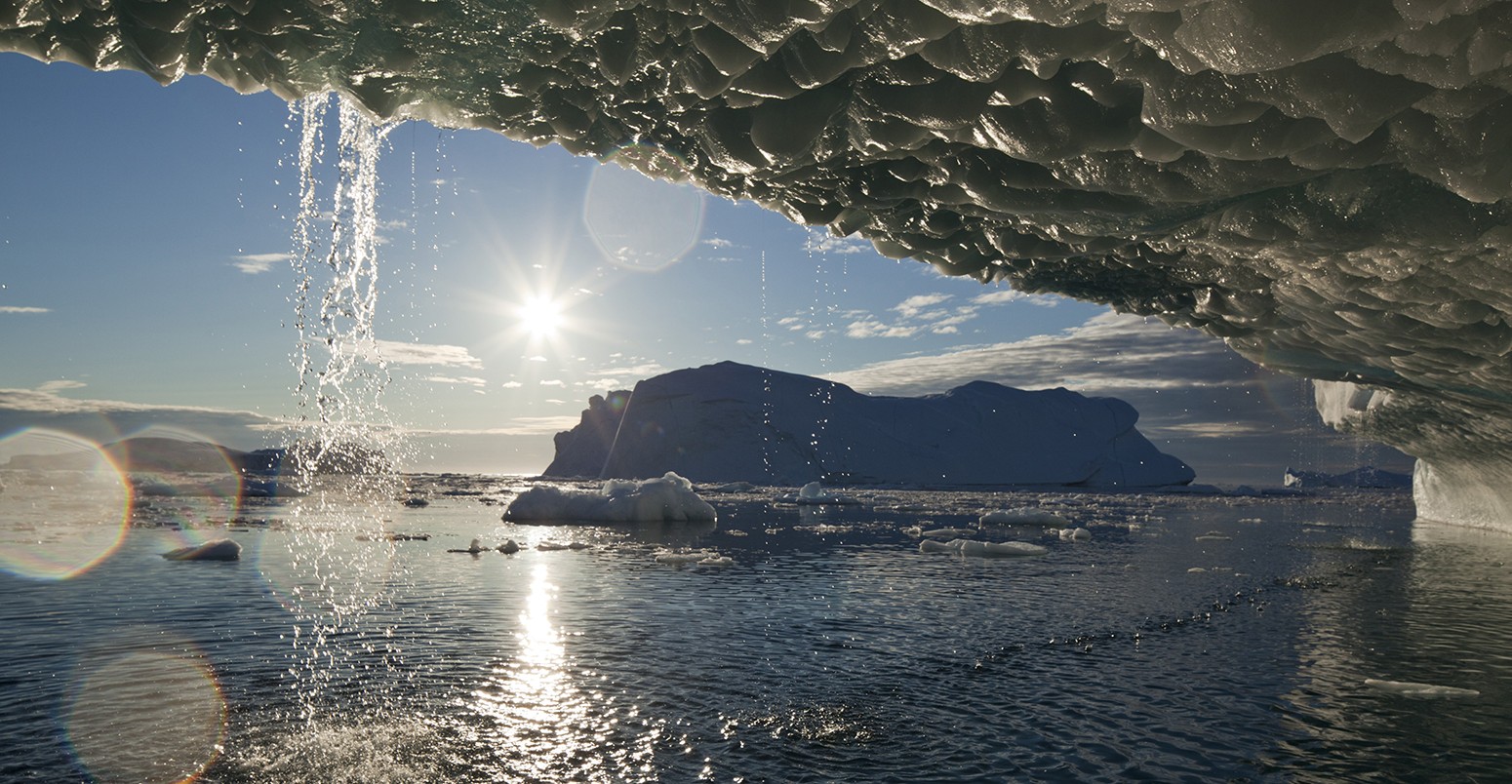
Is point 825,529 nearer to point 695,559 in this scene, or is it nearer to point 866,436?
point 695,559

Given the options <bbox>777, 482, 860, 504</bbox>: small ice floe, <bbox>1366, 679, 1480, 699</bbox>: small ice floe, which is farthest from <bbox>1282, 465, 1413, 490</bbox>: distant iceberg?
<bbox>1366, 679, 1480, 699</bbox>: small ice floe

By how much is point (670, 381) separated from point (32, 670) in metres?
76.6

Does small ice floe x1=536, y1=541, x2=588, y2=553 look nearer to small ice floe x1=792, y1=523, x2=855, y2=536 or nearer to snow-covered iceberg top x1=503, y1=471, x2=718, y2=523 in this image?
small ice floe x1=792, y1=523, x2=855, y2=536

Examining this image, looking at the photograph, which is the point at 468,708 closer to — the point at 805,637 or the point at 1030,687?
the point at 805,637

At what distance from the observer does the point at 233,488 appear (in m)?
47.8

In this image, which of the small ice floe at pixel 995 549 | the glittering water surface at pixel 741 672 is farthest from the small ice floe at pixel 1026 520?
the glittering water surface at pixel 741 672

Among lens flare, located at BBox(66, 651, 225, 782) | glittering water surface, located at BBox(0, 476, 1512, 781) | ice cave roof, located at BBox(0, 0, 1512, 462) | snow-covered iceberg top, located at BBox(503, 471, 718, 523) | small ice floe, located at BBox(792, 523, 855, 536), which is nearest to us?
ice cave roof, located at BBox(0, 0, 1512, 462)

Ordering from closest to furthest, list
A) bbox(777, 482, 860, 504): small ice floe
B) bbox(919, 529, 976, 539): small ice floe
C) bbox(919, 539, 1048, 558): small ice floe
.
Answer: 1. bbox(919, 539, 1048, 558): small ice floe
2. bbox(919, 529, 976, 539): small ice floe
3. bbox(777, 482, 860, 504): small ice floe

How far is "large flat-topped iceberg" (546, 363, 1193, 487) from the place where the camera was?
265 feet

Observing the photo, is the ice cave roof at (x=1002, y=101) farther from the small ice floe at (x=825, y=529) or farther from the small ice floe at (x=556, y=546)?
the small ice floe at (x=825, y=529)

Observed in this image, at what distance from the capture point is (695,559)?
55.7ft

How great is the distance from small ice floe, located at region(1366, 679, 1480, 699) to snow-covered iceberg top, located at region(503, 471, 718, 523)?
22.5 meters

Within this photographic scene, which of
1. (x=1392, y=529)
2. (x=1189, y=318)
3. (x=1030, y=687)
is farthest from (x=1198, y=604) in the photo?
(x=1392, y=529)

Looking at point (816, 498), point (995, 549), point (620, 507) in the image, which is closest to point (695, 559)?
point (995, 549)
